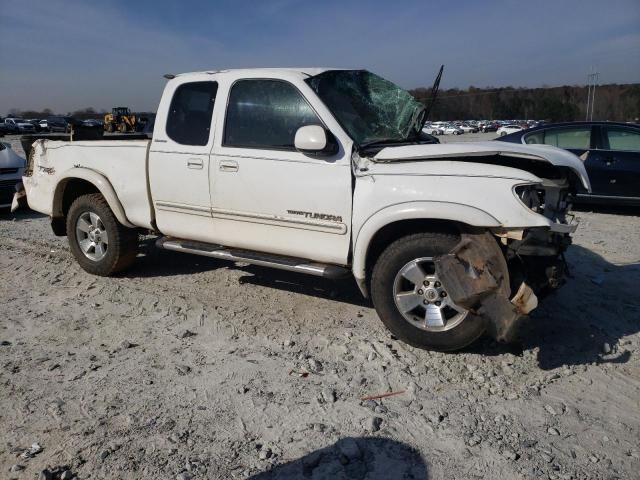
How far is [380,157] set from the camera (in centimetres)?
396

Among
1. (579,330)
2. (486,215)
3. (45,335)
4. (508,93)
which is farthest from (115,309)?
(508,93)

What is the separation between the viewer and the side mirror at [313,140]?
392 centimetres

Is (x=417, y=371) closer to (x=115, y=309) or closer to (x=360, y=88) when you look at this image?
(x=360, y=88)

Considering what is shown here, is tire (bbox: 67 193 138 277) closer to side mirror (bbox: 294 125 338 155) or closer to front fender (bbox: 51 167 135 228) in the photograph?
front fender (bbox: 51 167 135 228)

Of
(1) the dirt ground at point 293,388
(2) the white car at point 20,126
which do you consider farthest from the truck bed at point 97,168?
(2) the white car at point 20,126

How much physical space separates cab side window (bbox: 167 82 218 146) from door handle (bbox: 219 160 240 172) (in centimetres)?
32

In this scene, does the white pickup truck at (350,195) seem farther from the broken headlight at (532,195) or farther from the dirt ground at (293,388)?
the dirt ground at (293,388)

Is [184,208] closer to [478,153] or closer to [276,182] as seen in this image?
[276,182]

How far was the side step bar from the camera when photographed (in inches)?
167

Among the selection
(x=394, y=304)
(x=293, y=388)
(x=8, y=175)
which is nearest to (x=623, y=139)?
(x=394, y=304)

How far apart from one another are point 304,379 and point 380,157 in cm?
169

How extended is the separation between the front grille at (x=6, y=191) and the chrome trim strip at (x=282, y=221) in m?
6.59

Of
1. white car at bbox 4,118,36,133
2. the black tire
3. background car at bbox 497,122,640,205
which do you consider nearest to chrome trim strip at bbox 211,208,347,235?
the black tire

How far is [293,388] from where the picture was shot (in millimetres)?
3523
